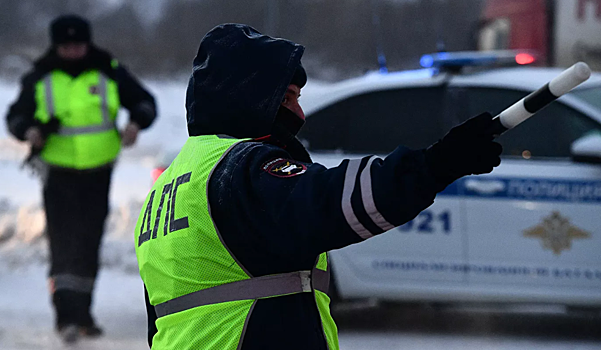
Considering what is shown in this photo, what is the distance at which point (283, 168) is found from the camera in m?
1.69

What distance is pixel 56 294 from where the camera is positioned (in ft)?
18.2

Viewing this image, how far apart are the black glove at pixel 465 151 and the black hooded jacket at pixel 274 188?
29 mm

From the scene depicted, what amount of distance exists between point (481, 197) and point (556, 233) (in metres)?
0.44

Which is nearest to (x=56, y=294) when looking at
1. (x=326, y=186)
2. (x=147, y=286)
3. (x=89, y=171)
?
(x=89, y=171)

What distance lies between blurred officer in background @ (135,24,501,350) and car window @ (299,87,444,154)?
327 centimetres

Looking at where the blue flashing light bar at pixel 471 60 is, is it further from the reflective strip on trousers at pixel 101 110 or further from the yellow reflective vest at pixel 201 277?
the yellow reflective vest at pixel 201 277

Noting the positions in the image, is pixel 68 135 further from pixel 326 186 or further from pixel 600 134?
pixel 326 186

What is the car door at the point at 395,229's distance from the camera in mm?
5094

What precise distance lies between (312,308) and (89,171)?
394 centimetres

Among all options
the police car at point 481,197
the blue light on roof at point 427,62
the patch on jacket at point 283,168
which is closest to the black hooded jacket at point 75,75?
the police car at point 481,197

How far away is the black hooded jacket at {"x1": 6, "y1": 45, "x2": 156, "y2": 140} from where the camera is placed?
561 cm

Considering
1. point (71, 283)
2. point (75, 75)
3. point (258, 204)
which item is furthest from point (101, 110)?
point (258, 204)

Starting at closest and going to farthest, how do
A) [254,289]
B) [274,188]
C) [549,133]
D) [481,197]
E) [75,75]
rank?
1. [274,188]
2. [254,289]
3. [481,197]
4. [549,133]
5. [75,75]

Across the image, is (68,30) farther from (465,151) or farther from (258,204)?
(465,151)
